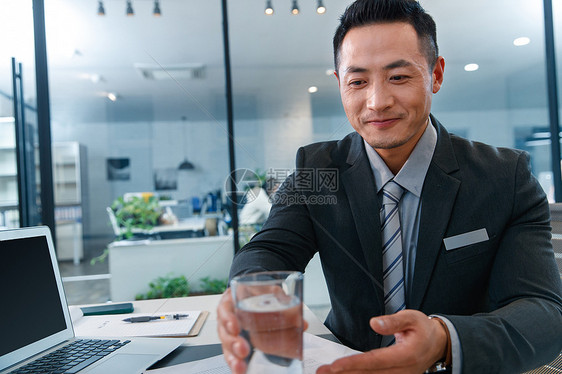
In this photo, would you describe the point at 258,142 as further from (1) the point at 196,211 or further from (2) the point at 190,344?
(2) the point at 190,344

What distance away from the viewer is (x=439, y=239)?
1089mm

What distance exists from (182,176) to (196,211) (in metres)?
0.33

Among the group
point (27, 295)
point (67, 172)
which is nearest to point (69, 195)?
point (67, 172)

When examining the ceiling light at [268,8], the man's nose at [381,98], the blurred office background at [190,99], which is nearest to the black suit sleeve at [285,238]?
the man's nose at [381,98]

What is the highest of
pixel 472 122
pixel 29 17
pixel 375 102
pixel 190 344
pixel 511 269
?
pixel 29 17

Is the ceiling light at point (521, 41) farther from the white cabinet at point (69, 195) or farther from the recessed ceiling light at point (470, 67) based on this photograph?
the white cabinet at point (69, 195)

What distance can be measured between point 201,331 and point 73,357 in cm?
33

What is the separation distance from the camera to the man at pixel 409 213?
1.06m

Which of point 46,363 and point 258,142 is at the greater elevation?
point 258,142

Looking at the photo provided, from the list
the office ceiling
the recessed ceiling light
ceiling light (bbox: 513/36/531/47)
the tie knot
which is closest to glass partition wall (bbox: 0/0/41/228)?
the office ceiling

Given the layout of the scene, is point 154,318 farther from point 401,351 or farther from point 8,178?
point 8,178

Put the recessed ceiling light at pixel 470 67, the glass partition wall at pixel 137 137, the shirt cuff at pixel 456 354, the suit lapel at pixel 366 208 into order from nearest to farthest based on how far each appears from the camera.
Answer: the shirt cuff at pixel 456 354 < the suit lapel at pixel 366 208 < the glass partition wall at pixel 137 137 < the recessed ceiling light at pixel 470 67

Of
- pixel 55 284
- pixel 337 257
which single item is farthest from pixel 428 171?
pixel 55 284

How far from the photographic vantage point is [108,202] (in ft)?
10.8
